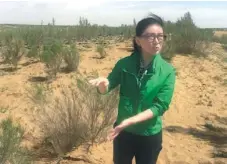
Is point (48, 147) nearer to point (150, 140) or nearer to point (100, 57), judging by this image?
point (150, 140)

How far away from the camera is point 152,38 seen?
9.59 feet

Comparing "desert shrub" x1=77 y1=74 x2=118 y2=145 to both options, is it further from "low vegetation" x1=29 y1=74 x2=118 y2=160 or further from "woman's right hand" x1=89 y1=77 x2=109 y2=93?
"woman's right hand" x1=89 y1=77 x2=109 y2=93

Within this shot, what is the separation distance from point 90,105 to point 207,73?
9.11m

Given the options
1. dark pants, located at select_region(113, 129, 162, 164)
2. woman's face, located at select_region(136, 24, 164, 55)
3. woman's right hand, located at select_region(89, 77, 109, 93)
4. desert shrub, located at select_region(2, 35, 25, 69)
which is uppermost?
woman's face, located at select_region(136, 24, 164, 55)

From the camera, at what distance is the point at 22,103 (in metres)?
8.65

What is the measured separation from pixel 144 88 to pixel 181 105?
716 centimetres

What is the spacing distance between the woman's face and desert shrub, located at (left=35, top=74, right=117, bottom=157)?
3.05 m

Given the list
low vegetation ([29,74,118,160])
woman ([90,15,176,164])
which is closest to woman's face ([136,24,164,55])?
woman ([90,15,176,164])

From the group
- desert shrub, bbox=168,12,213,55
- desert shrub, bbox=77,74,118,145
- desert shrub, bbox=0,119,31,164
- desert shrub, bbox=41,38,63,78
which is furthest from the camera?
desert shrub, bbox=168,12,213,55

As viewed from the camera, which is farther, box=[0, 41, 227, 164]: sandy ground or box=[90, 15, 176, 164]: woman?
box=[0, 41, 227, 164]: sandy ground

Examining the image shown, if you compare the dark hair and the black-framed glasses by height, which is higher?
the dark hair

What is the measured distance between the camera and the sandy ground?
21.3 ft

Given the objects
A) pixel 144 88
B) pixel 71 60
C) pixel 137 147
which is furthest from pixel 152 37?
pixel 71 60

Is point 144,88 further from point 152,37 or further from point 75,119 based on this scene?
point 75,119
